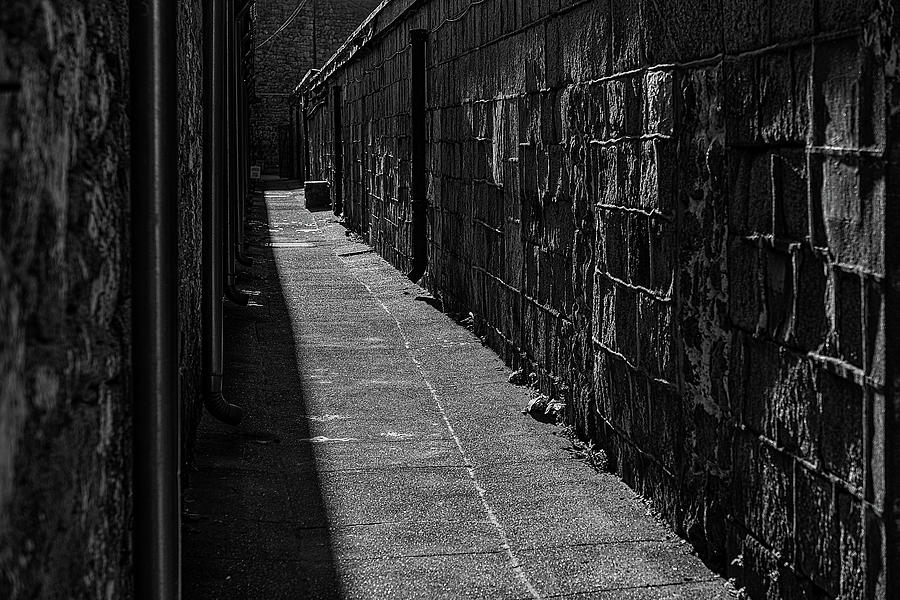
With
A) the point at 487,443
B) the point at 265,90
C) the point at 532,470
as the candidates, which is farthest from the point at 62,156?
the point at 265,90

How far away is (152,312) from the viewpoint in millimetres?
2109

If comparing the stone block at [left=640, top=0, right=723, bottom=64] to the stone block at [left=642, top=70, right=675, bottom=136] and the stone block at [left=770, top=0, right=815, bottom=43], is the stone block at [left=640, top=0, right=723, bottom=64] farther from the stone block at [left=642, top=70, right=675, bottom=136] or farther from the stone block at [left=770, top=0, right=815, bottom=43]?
the stone block at [left=770, top=0, right=815, bottom=43]

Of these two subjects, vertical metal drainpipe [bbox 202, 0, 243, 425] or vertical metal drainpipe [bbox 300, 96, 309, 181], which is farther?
vertical metal drainpipe [bbox 300, 96, 309, 181]

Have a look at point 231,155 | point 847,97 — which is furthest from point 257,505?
point 231,155

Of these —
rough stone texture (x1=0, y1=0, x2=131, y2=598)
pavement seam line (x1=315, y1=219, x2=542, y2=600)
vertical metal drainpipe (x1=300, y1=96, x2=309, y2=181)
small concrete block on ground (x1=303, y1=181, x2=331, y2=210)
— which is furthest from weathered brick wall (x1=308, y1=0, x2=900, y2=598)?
vertical metal drainpipe (x1=300, y1=96, x2=309, y2=181)

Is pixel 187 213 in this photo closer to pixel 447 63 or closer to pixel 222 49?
pixel 222 49

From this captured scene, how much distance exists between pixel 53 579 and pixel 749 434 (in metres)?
2.30

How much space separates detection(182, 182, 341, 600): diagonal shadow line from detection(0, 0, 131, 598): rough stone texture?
151 centimetres

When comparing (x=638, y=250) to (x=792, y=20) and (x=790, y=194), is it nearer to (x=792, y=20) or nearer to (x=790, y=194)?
(x=790, y=194)

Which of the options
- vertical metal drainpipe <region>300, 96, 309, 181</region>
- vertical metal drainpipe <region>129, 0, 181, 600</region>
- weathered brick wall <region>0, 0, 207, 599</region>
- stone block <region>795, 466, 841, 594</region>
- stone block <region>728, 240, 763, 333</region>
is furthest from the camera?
vertical metal drainpipe <region>300, 96, 309, 181</region>

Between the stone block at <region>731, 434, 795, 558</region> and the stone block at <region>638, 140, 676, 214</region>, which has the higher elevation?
the stone block at <region>638, 140, 676, 214</region>

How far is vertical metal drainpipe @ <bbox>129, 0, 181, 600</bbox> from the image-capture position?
2.10 meters

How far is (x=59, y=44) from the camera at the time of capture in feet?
5.07

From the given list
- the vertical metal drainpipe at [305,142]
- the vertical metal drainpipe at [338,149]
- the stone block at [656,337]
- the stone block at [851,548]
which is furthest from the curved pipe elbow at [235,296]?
the vertical metal drainpipe at [305,142]
